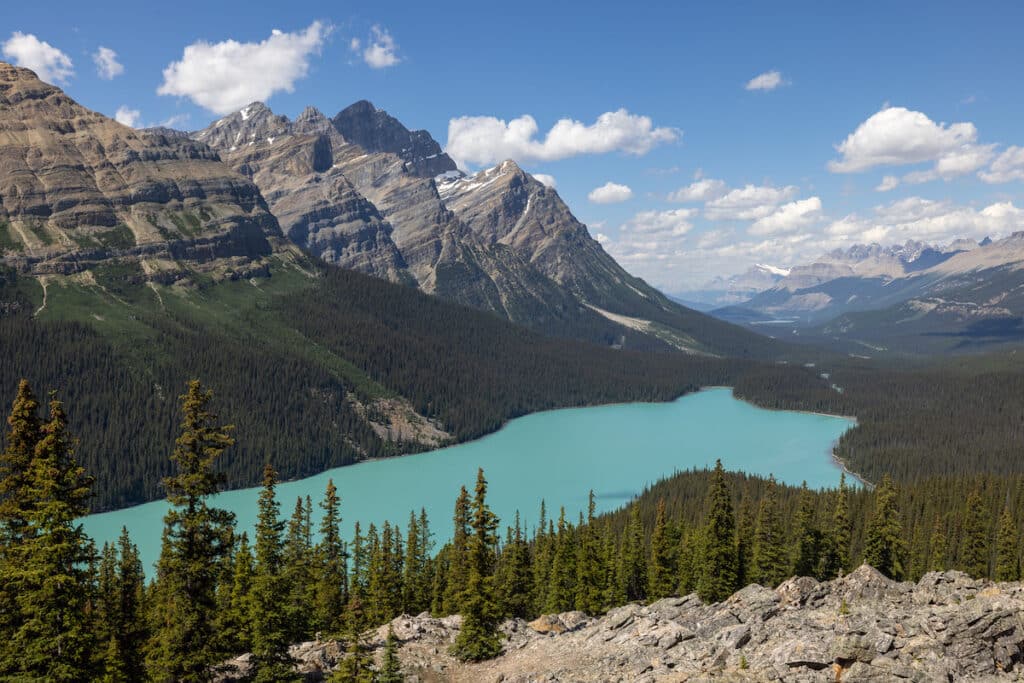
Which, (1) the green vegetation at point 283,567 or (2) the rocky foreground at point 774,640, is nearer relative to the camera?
(2) the rocky foreground at point 774,640

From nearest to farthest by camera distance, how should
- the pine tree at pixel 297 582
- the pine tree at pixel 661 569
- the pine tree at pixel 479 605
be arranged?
the pine tree at pixel 297 582 → the pine tree at pixel 479 605 → the pine tree at pixel 661 569

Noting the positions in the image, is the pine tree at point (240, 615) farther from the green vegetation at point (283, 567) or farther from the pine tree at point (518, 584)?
the pine tree at point (518, 584)

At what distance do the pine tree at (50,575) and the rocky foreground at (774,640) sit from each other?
46.2 feet

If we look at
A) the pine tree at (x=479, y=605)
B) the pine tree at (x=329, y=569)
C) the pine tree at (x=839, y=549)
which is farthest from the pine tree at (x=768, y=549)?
the pine tree at (x=329, y=569)

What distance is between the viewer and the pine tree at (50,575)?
27.8 m

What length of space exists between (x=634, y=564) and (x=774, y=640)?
50.6 m

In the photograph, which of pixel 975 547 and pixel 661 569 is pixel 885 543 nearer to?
pixel 975 547

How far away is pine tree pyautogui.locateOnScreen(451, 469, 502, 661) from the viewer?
4413 centimetres

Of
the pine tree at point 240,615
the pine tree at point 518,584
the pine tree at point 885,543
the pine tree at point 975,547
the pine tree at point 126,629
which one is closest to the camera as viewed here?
the pine tree at point 240,615

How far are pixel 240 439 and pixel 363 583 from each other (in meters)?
114

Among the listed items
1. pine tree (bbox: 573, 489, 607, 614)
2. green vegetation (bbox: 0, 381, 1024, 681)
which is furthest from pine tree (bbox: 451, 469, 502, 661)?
pine tree (bbox: 573, 489, 607, 614)

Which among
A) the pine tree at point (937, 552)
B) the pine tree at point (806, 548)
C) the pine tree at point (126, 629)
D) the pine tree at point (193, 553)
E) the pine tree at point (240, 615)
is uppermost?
the pine tree at point (193, 553)

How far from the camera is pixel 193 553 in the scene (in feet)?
104

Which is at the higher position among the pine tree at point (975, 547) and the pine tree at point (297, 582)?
the pine tree at point (297, 582)
